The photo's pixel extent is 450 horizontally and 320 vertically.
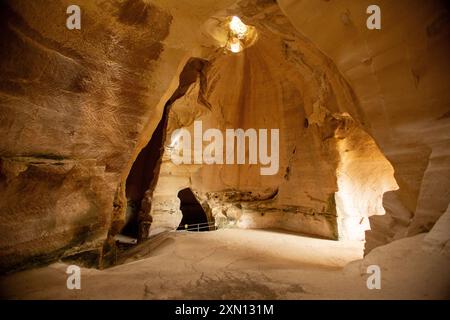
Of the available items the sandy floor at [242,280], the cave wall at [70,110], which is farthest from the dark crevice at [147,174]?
the sandy floor at [242,280]

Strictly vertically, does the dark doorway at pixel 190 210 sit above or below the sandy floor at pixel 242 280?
below

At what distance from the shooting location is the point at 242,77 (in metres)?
10.3

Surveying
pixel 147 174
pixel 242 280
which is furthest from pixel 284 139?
pixel 147 174

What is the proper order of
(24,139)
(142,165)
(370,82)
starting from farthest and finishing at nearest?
(142,165) → (370,82) → (24,139)

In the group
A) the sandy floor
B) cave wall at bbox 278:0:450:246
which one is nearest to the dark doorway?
the sandy floor

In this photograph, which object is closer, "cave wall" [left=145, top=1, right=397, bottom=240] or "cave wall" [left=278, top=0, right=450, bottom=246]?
"cave wall" [left=278, top=0, right=450, bottom=246]

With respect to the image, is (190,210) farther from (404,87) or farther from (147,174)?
(404,87)

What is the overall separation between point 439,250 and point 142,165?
1398 centimetres

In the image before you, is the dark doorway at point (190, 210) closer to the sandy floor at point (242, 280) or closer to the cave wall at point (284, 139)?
the cave wall at point (284, 139)

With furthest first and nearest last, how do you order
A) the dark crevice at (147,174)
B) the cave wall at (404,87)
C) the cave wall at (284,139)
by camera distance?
the dark crevice at (147,174), the cave wall at (284,139), the cave wall at (404,87)

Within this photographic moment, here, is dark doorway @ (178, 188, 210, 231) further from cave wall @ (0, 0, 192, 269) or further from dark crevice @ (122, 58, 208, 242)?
cave wall @ (0, 0, 192, 269)

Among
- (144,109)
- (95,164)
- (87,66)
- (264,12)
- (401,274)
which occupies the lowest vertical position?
(401,274)
